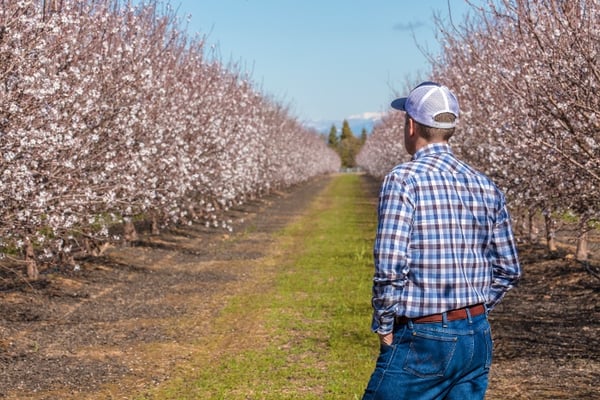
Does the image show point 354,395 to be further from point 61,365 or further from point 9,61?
point 9,61

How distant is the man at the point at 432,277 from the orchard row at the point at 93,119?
5650 millimetres

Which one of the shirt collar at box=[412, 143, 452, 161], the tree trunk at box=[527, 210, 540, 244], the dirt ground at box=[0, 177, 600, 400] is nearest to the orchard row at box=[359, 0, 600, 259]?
the tree trunk at box=[527, 210, 540, 244]

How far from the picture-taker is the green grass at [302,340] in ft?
24.9

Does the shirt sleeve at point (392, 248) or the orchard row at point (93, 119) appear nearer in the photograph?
the shirt sleeve at point (392, 248)

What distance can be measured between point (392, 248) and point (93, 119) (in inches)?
357

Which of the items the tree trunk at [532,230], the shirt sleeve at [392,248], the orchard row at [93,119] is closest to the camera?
the shirt sleeve at [392,248]

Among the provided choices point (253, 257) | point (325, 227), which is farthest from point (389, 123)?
point (253, 257)

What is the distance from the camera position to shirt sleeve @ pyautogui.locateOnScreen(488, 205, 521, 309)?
11.8ft

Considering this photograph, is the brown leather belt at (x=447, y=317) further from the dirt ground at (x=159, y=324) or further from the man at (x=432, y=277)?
the dirt ground at (x=159, y=324)

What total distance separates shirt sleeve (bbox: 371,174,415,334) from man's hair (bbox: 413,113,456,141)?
1.13 ft

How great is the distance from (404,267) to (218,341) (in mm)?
6844

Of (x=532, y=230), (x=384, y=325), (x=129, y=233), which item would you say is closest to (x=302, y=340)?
(x=384, y=325)

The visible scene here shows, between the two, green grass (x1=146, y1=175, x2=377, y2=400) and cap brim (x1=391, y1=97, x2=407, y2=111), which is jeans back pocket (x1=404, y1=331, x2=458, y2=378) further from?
green grass (x1=146, y1=175, x2=377, y2=400)

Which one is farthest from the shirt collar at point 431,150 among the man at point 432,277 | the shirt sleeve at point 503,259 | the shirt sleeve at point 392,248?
the shirt sleeve at point 503,259
